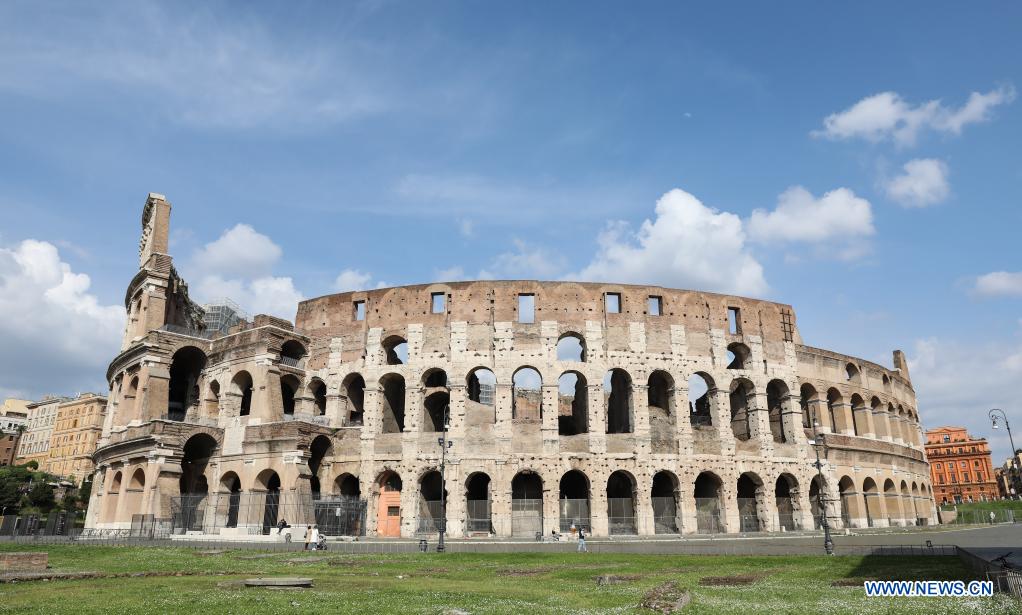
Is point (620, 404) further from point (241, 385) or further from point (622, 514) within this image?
point (241, 385)

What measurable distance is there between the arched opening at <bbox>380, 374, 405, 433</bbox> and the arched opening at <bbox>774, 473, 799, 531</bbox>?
20.5m

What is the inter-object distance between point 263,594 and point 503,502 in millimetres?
22440

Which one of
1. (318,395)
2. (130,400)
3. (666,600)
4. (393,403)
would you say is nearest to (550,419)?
(393,403)

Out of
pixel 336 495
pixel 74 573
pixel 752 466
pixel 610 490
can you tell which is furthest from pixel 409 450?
pixel 74 573

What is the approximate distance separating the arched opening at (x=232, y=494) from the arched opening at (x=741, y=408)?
2602 cm

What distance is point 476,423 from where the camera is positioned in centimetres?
3531

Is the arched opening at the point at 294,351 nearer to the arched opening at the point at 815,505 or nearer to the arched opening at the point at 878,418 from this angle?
the arched opening at the point at 815,505

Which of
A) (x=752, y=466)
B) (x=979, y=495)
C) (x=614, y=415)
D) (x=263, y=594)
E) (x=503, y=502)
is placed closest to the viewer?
(x=263, y=594)

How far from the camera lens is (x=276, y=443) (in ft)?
115

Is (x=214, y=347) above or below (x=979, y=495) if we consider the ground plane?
above

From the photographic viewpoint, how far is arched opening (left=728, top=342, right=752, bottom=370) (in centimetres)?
3944

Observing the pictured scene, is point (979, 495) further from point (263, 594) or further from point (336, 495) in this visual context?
point (263, 594)

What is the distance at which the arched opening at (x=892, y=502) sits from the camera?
43.3 meters

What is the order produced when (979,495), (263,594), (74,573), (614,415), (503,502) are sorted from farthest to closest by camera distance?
(979,495) < (614,415) < (503,502) < (74,573) < (263,594)
